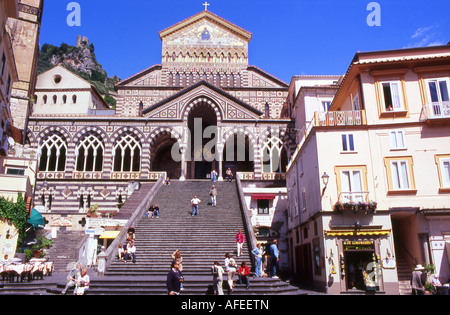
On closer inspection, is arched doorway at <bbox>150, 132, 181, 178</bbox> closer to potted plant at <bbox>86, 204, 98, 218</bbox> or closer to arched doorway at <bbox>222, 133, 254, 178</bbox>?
arched doorway at <bbox>222, 133, 254, 178</bbox>

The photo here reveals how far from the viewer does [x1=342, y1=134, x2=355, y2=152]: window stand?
745 inches

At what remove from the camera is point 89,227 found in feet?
79.4

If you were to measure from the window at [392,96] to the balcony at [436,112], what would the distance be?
3.73ft

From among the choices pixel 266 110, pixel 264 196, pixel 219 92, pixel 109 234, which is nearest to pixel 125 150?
pixel 219 92

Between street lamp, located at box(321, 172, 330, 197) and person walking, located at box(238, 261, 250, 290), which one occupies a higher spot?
street lamp, located at box(321, 172, 330, 197)

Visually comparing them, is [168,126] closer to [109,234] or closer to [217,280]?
[109,234]

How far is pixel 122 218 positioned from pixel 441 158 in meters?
20.3

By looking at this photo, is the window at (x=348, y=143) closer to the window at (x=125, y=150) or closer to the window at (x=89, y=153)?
the window at (x=125, y=150)

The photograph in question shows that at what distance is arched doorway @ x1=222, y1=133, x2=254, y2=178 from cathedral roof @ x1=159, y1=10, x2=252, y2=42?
1396 centimetres

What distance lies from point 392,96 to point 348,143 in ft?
12.8

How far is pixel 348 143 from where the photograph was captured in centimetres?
1898

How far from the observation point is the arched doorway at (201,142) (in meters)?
37.7

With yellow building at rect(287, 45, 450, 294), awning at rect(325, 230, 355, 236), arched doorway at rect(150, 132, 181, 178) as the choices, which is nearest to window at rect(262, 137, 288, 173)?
arched doorway at rect(150, 132, 181, 178)
